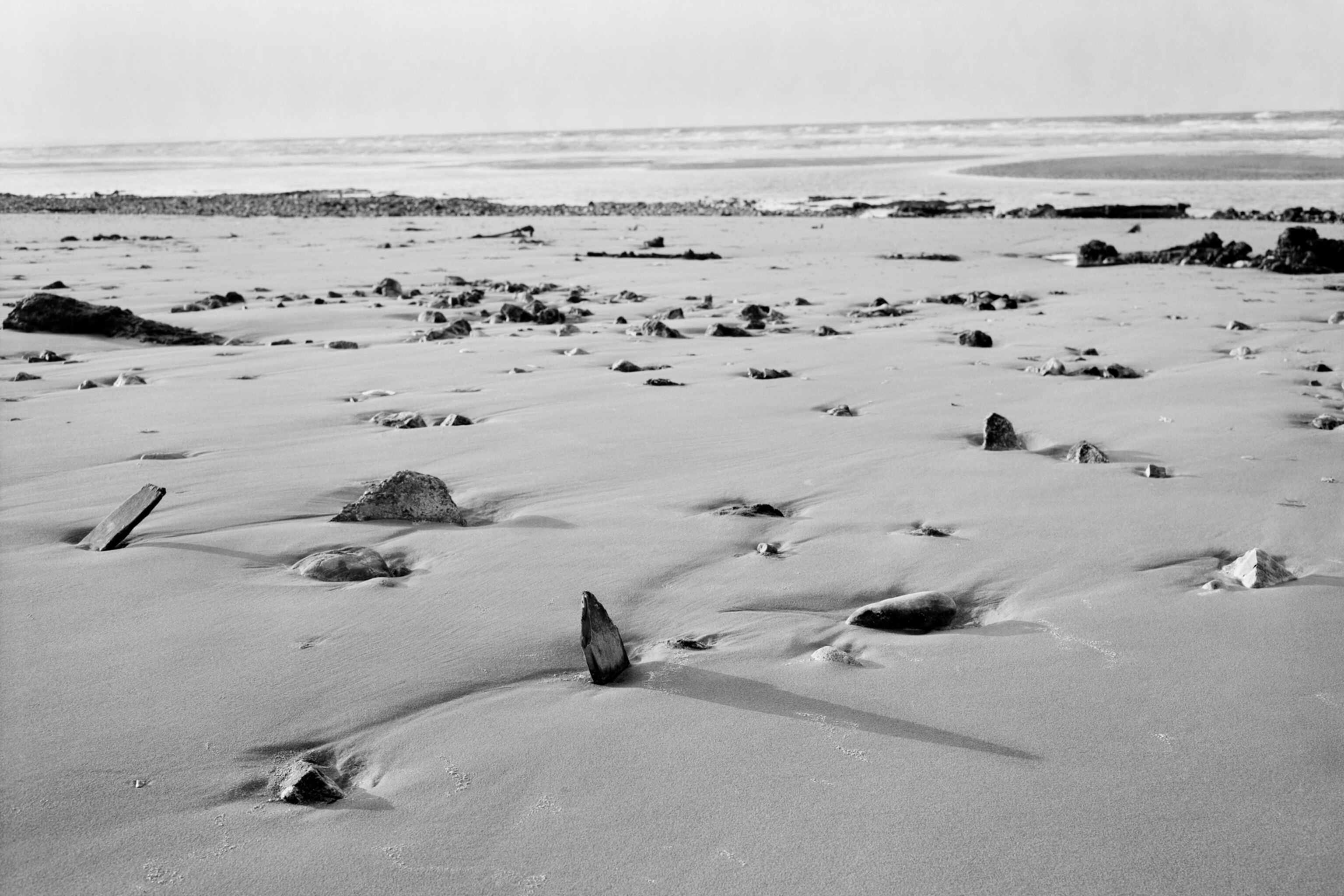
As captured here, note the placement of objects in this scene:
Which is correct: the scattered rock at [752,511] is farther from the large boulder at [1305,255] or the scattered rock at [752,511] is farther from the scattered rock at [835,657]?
the large boulder at [1305,255]

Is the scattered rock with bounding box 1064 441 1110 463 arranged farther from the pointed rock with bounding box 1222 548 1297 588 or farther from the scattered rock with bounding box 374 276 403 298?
the scattered rock with bounding box 374 276 403 298

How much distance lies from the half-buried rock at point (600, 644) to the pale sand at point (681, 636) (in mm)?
45

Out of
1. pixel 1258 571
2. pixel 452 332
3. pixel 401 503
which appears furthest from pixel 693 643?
pixel 452 332

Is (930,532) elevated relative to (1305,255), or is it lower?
lower

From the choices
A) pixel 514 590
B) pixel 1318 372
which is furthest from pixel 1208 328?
pixel 514 590

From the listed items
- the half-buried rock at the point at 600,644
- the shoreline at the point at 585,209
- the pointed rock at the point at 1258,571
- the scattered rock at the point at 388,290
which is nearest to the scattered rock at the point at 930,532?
the pointed rock at the point at 1258,571

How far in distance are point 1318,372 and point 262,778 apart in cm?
434

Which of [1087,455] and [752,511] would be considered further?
[1087,455]

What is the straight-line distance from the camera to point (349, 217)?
14.8 meters

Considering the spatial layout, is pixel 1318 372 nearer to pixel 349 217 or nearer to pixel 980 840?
pixel 980 840

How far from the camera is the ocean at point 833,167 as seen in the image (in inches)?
728

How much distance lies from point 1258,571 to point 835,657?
0.95 meters

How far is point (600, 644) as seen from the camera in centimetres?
175

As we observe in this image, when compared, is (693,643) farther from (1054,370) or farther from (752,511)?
(1054,370)
